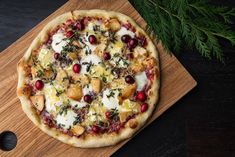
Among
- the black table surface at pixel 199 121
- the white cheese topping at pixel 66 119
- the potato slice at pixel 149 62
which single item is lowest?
the black table surface at pixel 199 121

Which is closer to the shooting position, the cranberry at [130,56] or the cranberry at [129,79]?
the cranberry at [129,79]

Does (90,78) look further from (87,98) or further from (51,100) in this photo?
(51,100)

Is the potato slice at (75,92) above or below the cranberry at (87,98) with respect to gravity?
above

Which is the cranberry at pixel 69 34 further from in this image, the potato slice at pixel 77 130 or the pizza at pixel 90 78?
the potato slice at pixel 77 130

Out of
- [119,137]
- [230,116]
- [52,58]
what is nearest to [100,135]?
[119,137]

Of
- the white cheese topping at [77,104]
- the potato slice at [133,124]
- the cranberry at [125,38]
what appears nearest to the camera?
the potato slice at [133,124]

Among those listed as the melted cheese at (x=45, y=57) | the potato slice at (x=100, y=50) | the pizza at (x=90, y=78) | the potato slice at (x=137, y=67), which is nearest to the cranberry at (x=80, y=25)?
the pizza at (x=90, y=78)

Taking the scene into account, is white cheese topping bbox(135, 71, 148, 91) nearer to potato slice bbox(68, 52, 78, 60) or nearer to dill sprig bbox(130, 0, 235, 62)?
dill sprig bbox(130, 0, 235, 62)

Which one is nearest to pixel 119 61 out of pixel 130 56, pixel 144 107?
pixel 130 56
